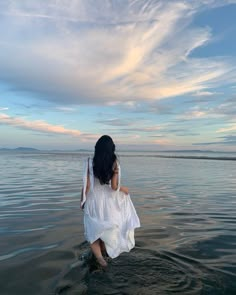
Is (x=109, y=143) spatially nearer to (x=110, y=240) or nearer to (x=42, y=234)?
(x=110, y=240)

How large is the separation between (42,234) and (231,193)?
9657 millimetres

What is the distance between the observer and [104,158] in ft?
→ 19.3

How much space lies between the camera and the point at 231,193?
14766mm

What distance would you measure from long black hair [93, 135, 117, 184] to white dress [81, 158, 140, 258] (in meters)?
0.20

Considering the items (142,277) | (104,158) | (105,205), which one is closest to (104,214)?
(105,205)

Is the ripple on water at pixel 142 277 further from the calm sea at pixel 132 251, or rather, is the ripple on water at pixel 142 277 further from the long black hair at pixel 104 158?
the long black hair at pixel 104 158

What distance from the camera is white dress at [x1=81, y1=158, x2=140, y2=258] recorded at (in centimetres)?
612

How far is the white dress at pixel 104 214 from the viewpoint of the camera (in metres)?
6.12

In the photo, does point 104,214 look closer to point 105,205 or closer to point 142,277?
point 105,205

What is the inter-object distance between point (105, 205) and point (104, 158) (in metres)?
0.96

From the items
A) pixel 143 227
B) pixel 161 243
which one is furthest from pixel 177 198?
pixel 161 243

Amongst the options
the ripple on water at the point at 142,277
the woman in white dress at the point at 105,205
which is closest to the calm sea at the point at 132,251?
the ripple on water at the point at 142,277

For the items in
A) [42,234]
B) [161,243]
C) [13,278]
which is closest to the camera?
[13,278]

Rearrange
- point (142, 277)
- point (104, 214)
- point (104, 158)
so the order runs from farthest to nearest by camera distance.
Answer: point (104, 214), point (104, 158), point (142, 277)
